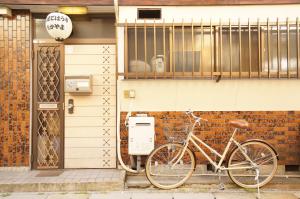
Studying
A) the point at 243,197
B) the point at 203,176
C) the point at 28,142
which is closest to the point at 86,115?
the point at 28,142

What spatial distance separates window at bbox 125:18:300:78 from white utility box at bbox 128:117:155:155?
1029mm

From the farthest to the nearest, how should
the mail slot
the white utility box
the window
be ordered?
the mail slot
the window
the white utility box

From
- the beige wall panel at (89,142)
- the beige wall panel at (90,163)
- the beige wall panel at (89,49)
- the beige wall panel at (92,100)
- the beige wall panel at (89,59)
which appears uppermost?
the beige wall panel at (89,49)

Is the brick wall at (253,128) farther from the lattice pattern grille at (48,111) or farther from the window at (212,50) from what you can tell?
the lattice pattern grille at (48,111)

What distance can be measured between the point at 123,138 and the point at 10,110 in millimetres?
2589

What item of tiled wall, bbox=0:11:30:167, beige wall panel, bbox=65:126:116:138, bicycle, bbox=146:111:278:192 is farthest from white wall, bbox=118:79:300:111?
tiled wall, bbox=0:11:30:167

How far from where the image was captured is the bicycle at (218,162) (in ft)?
21.6

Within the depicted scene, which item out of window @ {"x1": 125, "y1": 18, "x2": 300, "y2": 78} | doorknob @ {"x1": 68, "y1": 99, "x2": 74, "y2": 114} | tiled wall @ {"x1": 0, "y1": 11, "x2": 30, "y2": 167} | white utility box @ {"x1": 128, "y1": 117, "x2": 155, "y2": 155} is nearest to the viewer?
white utility box @ {"x1": 128, "y1": 117, "x2": 155, "y2": 155}

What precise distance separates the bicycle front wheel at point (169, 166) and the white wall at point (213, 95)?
1069mm

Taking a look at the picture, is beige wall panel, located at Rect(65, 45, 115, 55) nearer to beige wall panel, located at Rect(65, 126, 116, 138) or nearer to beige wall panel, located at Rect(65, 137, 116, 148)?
beige wall panel, located at Rect(65, 126, 116, 138)

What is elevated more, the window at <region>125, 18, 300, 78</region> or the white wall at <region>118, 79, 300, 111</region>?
the window at <region>125, 18, 300, 78</region>

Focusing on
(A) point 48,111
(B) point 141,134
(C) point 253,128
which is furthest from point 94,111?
(C) point 253,128

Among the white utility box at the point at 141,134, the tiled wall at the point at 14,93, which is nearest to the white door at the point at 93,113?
the tiled wall at the point at 14,93

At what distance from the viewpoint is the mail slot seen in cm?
762
